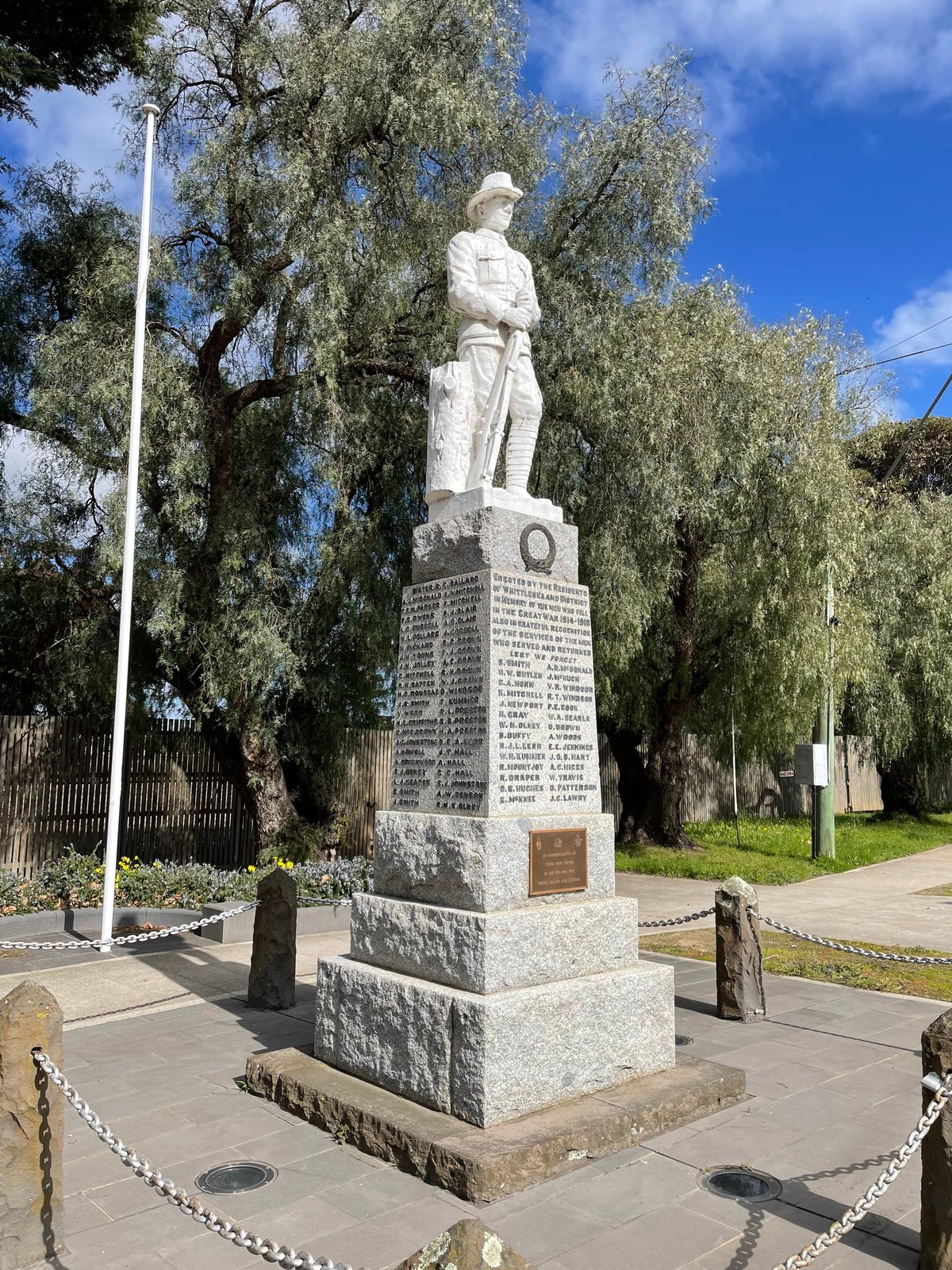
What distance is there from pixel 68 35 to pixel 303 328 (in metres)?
4.57

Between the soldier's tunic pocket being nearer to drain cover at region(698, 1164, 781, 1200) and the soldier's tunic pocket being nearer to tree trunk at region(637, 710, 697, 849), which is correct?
drain cover at region(698, 1164, 781, 1200)

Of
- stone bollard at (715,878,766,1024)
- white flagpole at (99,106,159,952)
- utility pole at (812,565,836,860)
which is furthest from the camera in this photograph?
utility pole at (812,565,836,860)

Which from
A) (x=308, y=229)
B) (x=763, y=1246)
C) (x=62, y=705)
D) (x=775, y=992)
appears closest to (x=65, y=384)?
(x=308, y=229)

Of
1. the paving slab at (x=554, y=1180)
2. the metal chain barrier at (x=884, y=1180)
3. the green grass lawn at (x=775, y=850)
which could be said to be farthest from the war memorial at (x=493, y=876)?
the green grass lawn at (x=775, y=850)

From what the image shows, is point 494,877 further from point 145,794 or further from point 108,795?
point 145,794

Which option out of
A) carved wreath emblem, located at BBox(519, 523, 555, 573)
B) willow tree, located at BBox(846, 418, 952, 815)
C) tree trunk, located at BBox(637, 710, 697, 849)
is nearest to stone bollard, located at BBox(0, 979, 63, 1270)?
carved wreath emblem, located at BBox(519, 523, 555, 573)

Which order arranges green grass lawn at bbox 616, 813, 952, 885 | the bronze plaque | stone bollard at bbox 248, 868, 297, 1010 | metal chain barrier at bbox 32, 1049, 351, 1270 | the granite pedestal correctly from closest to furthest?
1. metal chain barrier at bbox 32, 1049, 351, 1270
2. the granite pedestal
3. the bronze plaque
4. stone bollard at bbox 248, 868, 297, 1010
5. green grass lawn at bbox 616, 813, 952, 885

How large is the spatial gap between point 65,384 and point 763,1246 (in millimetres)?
11147

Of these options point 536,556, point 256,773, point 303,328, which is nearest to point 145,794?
point 256,773

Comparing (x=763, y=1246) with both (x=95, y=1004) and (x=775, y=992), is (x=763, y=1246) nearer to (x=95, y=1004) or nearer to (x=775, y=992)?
(x=775, y=992)

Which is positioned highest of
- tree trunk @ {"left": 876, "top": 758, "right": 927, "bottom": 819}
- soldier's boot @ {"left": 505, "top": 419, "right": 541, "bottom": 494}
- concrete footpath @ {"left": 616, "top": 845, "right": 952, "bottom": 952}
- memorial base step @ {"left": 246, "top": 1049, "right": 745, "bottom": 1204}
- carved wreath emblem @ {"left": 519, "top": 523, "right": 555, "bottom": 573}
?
soldier's boot @ {"left": 505, "top": 419, "right": 541, "bottom": 494}

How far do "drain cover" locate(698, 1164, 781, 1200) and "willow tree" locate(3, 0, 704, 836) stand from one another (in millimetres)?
8365

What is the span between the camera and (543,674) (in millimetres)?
5703

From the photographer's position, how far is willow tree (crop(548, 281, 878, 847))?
13078 millimetres
